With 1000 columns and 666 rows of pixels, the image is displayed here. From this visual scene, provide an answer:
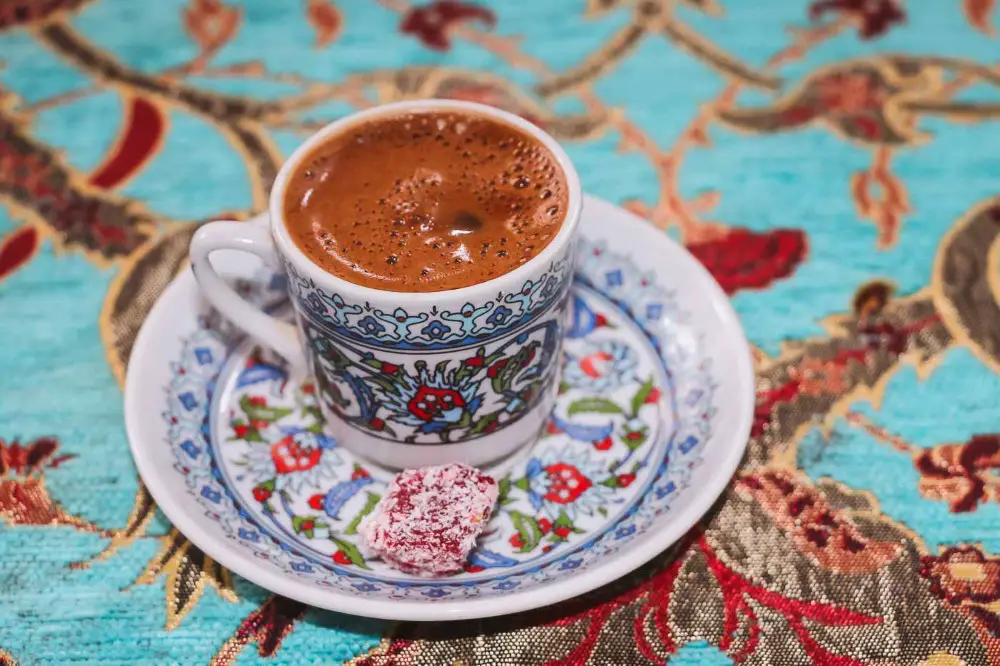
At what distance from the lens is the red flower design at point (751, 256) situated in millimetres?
1065

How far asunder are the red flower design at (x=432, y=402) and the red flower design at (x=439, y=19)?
758mm

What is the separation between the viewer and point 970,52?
1344 mm

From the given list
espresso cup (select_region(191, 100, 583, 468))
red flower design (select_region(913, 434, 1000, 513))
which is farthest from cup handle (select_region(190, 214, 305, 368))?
red flower design (select_region(913, 434, 1000, 513))

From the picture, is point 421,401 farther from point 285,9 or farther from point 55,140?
point 285,9

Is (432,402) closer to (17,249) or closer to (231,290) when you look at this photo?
(231,290)

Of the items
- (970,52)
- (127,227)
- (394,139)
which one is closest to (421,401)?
(394,139)

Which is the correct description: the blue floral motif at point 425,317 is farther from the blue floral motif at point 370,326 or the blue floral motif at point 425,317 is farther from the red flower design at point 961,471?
the red flower design at point 961,471

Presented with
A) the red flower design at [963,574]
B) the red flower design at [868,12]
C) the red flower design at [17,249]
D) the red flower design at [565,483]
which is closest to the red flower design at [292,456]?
the red flower design at [565,483]

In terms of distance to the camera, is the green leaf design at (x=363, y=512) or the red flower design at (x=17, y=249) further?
the red flower design at (x=17, y=249)

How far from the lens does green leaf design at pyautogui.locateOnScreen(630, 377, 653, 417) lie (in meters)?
0.91

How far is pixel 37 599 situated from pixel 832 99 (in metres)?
1.14

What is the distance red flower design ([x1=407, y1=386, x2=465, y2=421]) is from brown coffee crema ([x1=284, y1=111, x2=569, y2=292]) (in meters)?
0.10

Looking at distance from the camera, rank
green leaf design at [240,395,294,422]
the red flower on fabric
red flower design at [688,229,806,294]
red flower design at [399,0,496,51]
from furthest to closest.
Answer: red flower design at [399,0,496,51]
the red flower on fabric
red flower design at [688,229,806,294]
green leaf design at [240,395,294,422]

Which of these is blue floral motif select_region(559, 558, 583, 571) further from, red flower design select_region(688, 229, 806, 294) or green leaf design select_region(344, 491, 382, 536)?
red flower design select_region(688, 229, 806, 294)
